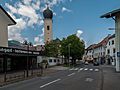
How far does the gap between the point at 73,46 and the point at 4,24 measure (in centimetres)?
4532

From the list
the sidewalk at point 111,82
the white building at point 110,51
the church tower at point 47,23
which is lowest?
the sidewalk at point 111,82

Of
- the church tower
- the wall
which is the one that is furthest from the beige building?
the church tower

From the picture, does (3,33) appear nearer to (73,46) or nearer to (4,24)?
(4,24)

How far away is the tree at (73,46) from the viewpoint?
292 feet

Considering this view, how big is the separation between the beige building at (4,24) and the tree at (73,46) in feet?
137

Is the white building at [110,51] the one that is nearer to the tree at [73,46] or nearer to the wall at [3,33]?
the tree at [73,46]

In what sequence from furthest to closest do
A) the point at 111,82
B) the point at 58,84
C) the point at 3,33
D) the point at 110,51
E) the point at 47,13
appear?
the point at 47,13
the point at 110,51
the point at 3,33
the point at 111,82
the point at 58,84

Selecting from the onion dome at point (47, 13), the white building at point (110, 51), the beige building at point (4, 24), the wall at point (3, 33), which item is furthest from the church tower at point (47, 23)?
the wall at point (3, 33)

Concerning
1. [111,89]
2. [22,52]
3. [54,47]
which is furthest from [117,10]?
[54,47]

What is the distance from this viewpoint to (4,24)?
46.3 m

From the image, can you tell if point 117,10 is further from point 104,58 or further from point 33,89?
point 104,58

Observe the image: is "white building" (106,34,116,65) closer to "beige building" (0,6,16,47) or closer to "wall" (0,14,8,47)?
"beige building" (0,6,16,47)

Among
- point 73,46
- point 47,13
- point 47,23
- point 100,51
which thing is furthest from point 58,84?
point 100,51

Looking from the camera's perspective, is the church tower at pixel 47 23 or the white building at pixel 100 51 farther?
the white building at pixel 100 51
